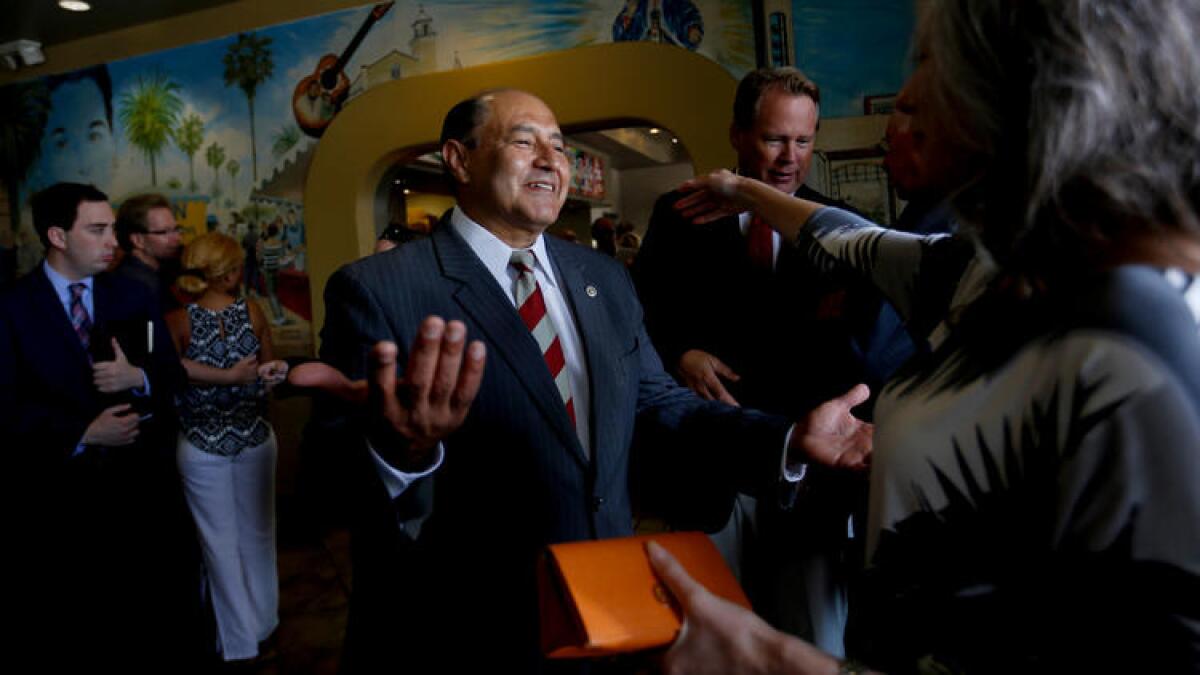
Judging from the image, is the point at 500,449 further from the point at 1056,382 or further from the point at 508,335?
the point at 1056,382

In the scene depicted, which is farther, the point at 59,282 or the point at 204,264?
the point at 204,264

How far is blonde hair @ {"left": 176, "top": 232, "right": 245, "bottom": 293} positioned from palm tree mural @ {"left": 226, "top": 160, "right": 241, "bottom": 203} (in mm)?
2696

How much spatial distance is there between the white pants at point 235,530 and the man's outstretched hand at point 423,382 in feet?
8.41

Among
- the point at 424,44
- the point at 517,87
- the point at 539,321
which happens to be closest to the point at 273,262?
the point at 424,44

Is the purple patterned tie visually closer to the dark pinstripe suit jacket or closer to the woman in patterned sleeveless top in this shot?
the woman in patterned sleeveless top

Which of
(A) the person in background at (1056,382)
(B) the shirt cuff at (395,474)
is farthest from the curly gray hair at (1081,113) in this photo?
(B) the shirt cuff at (395,474)

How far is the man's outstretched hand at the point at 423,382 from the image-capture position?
1.02 metres

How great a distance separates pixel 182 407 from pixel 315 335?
8.19 feet

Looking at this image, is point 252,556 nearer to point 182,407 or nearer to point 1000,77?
point 182,407

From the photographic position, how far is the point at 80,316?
3.01 meters

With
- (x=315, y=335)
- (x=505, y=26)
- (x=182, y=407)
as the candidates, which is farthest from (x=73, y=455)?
(x=505, y=26)

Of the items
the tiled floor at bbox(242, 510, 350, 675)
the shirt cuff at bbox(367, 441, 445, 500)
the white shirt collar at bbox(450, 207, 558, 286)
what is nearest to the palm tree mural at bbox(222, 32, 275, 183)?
the tiled floor at bbox(242, 510, 350, 675)

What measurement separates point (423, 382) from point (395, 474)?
0.30 metres

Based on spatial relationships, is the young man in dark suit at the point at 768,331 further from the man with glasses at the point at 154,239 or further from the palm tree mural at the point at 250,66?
the palm tree mural at the point at 250,66
